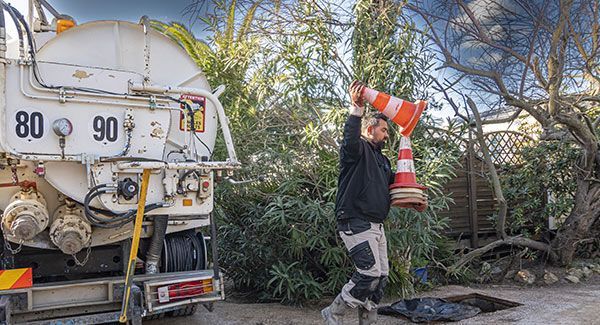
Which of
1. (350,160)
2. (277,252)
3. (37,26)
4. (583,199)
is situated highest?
(37,26)

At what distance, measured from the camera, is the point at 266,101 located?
6.39 meters

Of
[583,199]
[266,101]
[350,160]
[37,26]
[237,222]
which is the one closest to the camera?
[350,160]

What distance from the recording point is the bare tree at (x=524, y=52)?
260 inches

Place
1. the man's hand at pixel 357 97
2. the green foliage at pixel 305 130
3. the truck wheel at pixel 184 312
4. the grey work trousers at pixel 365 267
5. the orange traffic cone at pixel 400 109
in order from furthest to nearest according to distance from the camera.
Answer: the green foliage at pixel 305 130 → the truck wheel at pixel 184 312 → the orange traffic cone at pixel 400 109 → the grey work trousers at pixel 365 267 → the man's hand at pixel 357 97

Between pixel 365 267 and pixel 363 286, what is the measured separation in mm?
154

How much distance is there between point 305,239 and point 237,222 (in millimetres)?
1308

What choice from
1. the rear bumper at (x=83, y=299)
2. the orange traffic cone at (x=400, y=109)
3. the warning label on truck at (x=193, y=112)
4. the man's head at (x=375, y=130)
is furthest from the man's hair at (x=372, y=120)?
the rear bumper at (x=83, y=299)

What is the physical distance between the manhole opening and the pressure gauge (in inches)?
175

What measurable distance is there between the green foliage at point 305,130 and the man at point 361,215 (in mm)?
1224

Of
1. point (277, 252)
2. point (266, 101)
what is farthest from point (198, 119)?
point (277, 252)

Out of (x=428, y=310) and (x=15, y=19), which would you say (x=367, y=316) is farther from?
(x=15, y=19)

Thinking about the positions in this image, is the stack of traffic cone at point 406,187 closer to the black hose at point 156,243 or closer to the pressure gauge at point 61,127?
the black hose at point 156,243

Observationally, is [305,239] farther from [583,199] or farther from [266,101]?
[583,199]

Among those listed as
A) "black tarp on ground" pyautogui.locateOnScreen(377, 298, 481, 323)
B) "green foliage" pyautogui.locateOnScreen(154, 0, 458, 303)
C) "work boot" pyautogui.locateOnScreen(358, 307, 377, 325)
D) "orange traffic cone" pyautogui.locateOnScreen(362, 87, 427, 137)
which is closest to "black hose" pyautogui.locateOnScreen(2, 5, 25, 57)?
"green foliage" pyautogui.locateOnScreen(154, 0, 458, 303)
